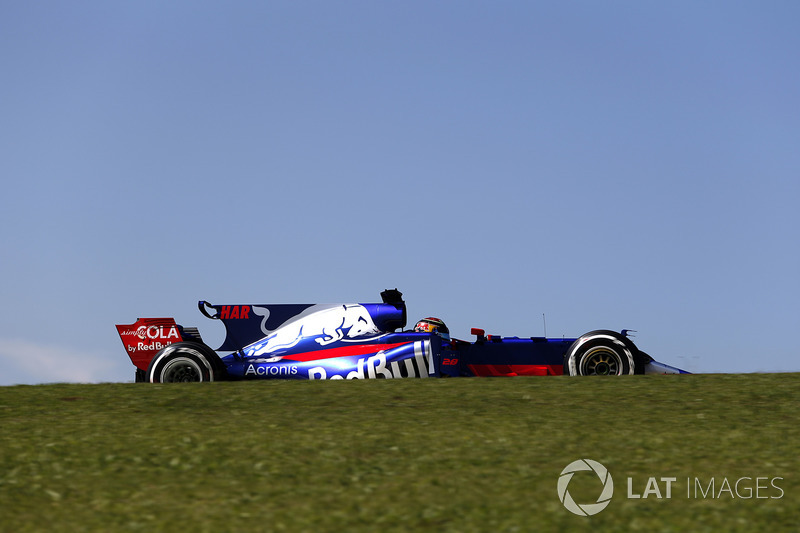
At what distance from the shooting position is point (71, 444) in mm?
8047

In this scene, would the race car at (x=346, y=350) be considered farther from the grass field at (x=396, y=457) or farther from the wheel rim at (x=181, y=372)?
the grass field at (x=396, y=457)

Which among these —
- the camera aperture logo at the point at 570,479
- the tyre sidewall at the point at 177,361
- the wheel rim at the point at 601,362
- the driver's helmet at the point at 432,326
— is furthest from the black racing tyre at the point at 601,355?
the tyre sidewall at the point at 177,361

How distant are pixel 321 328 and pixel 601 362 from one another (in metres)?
4.09

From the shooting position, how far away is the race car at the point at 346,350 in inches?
483

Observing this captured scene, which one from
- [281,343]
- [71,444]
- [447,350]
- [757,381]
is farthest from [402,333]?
[71,444]

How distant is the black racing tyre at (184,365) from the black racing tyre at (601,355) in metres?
4.96

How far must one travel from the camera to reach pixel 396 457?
7.32 meters

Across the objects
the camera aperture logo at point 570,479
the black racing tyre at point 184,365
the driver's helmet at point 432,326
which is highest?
the driver's helmet at point 432,326

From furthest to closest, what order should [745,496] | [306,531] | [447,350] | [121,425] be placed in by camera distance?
[447,350], [121,425], [745,496], [306,531]

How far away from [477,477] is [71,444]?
12.7 feet

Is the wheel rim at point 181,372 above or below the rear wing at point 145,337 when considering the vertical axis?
below

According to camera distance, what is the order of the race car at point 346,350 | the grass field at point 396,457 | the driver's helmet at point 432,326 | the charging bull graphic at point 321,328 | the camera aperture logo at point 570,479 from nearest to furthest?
the grass field at point 396,457
the camera aperture logo at point 570,479
the race car at point 346,350
the charging bull graphic at point 321,328
the driver's helmet at point 432,326

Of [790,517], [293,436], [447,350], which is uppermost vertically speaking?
[447,350]

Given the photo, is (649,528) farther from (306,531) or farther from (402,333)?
(402,333)
